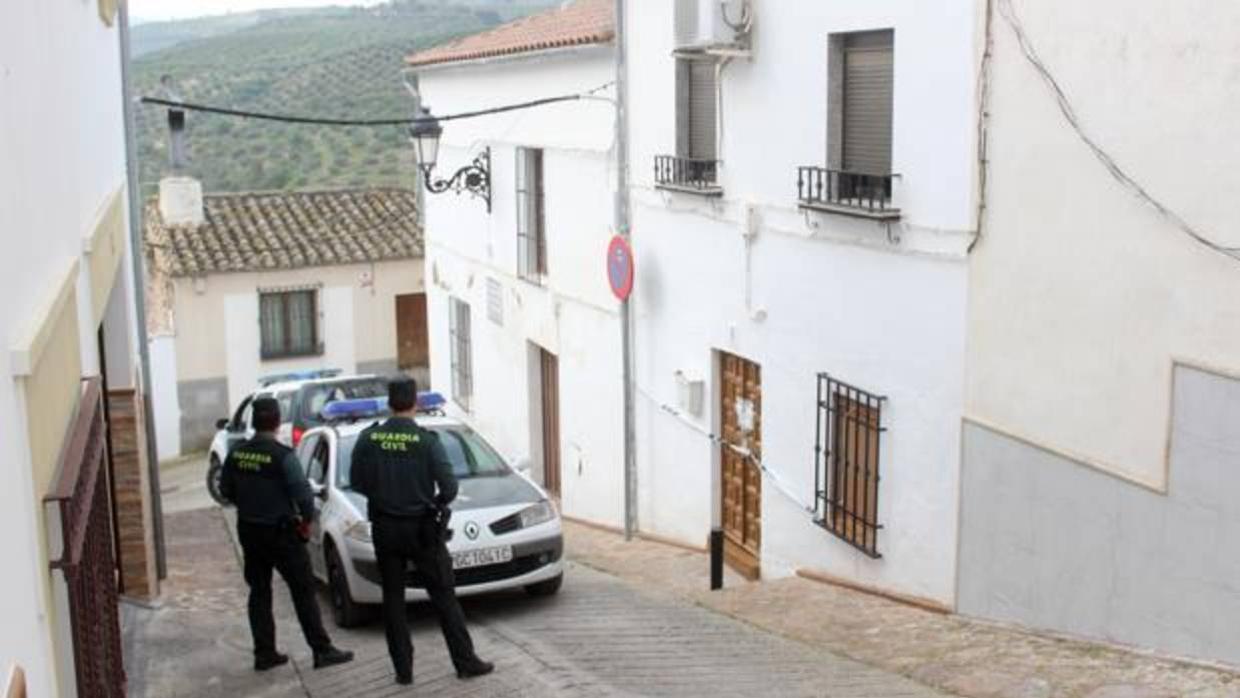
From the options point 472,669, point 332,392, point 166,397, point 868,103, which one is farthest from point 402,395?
point 166,397

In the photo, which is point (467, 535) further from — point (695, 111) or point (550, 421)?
point (550, 421)

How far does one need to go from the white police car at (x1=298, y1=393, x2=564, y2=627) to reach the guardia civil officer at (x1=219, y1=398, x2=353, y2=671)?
957 mm

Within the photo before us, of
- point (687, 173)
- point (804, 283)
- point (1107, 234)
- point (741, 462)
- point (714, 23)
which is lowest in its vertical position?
point (741, 462)

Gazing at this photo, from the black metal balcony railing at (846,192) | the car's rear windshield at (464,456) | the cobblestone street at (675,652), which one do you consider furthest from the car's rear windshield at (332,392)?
the black metal balcony railing at (846,192)

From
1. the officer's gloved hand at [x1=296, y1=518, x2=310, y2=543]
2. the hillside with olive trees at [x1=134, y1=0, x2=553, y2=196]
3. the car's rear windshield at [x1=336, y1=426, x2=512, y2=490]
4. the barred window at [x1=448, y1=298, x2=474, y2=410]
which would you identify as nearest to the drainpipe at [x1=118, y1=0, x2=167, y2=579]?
the car's rear windshield at [x1=336, y1=426, x2=512, y2=490]

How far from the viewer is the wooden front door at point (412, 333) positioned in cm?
2677

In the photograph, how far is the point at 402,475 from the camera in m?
7.58

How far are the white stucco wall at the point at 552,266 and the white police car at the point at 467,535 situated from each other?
4081 mm

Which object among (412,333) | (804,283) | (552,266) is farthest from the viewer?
(412,333)

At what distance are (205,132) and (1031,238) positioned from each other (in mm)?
44905

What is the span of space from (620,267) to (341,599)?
504 cm

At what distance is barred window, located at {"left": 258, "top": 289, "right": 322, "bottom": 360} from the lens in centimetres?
2520

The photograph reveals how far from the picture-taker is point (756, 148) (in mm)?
11133

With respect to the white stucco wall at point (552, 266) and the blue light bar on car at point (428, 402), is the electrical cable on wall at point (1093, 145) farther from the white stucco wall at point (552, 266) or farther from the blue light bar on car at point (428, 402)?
the blue light bar on car at point (428, 402)
